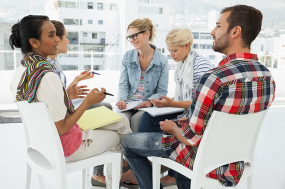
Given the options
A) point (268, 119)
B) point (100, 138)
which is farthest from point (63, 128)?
point (268, 119)

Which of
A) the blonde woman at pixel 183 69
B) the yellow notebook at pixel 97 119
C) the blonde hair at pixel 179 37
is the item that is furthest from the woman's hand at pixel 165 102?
the blonde hair at pixel 179 37

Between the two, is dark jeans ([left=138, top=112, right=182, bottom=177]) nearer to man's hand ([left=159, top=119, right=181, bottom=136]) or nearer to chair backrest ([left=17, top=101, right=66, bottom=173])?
man's hand ([left=159, top=119, right=181, bottom=136])

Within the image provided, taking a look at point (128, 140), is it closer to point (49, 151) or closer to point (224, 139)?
point (49, 151)

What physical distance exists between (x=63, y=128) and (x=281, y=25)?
651 cm

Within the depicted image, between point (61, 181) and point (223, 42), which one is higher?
point (223, 42)

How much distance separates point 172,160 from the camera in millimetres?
1242

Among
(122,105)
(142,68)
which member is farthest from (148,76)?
(122,105)

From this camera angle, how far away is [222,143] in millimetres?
1068

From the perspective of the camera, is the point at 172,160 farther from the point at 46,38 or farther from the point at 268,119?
the point at 268,119

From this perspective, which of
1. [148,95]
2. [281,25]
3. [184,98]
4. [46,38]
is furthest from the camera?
[281,25]

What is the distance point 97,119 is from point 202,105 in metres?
0.65

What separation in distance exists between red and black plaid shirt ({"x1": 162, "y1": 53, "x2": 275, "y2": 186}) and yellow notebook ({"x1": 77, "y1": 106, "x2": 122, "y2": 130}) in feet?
1.52

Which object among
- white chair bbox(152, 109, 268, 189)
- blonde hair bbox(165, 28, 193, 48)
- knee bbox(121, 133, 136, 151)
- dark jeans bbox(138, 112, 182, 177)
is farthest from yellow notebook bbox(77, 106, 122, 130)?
blonde hair bbox(165, 28, 193, 48)

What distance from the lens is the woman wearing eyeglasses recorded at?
7.06ft
